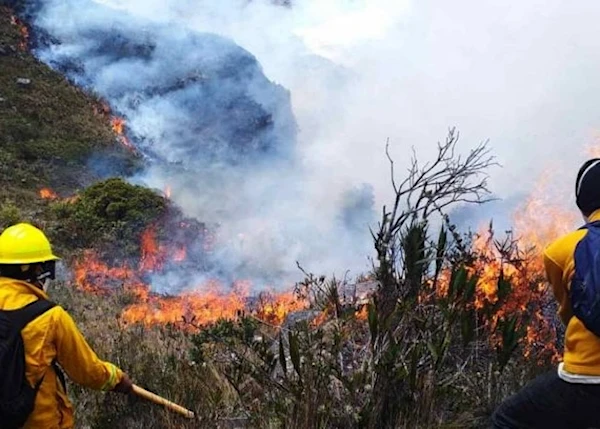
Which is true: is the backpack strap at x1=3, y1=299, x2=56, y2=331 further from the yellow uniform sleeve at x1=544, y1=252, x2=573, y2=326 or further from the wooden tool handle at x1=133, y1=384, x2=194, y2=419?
the yellow uniform sleeve at x1=544, y1=252, x2=573, y2=326

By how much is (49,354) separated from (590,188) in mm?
2155

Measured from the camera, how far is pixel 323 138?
53.8 ft

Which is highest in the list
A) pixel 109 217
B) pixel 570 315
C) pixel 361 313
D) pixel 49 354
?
pixel 109 217

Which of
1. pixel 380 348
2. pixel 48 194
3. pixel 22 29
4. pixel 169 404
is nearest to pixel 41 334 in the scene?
pixel 169 404

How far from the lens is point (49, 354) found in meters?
2.98

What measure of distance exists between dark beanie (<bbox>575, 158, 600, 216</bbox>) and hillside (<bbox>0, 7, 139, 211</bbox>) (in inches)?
517

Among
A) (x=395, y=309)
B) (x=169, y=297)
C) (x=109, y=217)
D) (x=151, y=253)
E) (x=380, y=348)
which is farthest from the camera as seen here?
(x=109, y=217)

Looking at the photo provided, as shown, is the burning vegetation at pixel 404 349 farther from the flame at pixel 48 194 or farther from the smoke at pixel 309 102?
the flame at pixel 48 194

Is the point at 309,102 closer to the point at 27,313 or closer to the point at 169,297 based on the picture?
the point at 169,297

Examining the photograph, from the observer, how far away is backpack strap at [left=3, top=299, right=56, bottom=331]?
2898 millimetres

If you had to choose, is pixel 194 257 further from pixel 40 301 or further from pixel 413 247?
pixel 40 301

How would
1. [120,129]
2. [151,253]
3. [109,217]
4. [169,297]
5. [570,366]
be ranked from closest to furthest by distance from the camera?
1. [570,366]
2. [169,297]
3. [151,253]
4. [109,217]
5. [120,129]

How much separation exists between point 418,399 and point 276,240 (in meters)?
8.41

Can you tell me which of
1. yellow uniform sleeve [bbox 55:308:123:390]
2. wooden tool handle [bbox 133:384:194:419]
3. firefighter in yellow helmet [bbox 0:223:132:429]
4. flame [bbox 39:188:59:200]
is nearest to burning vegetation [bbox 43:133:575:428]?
wooden tool handle [bbox 133:384:194:419]
